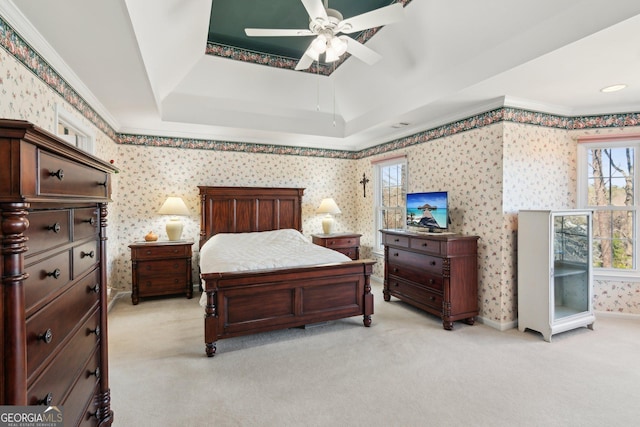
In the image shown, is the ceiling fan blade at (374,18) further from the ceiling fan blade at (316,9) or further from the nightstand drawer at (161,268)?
the nightstand drawer at (161,268)

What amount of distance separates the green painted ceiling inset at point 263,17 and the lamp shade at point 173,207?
2271 millimetres

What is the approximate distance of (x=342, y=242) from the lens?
5.52 metres

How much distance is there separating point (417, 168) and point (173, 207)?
12.1 ft

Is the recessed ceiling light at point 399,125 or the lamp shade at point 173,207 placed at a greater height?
the recessed ceiling light at point 399,125

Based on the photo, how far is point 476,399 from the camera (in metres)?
2.19

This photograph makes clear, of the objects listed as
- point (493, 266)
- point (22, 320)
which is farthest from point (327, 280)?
point (22, 320)

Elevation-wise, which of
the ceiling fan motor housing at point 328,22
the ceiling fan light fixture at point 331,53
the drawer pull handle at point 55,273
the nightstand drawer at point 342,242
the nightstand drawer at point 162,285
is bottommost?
the nightstand drawer at point 162,285

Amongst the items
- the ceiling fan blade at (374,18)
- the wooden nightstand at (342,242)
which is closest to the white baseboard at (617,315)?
the wooden nightstand at (342,242)

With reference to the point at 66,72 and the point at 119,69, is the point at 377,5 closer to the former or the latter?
the point at 119,69

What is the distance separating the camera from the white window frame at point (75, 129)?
2.71 meters

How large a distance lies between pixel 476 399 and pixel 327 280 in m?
1.66

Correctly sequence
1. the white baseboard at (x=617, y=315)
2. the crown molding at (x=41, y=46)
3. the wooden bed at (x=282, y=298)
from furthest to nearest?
the white baseboard at (x=617, y=315) → the wooden bed at (x=282, y=298) → the crown molding at (x=41, y=46)

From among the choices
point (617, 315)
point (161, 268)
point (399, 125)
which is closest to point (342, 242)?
point (399, 125)

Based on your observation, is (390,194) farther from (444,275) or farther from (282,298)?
(282,298)
